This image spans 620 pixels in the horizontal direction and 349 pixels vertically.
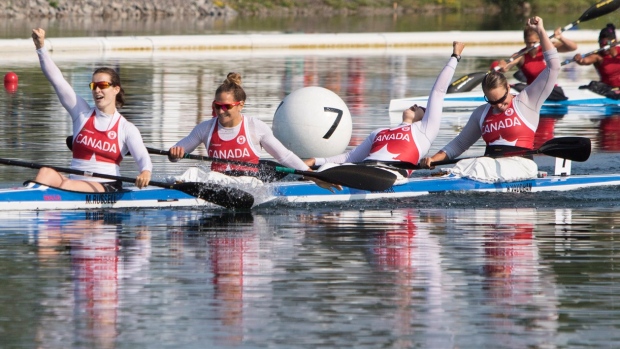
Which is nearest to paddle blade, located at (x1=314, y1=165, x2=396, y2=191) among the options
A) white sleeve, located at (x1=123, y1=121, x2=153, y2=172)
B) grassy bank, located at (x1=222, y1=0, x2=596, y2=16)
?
white sleeve, located at (x1=123, y1=121, x2=153, y2=172)

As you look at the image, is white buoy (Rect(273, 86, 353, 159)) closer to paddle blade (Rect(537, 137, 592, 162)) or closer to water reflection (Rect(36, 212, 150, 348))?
paddle blade (Rect(537, 137, 592, 162))

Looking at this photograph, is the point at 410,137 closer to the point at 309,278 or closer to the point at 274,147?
the point at 274,147

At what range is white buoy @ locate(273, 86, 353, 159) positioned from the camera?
13242 mm

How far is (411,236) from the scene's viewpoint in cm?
936

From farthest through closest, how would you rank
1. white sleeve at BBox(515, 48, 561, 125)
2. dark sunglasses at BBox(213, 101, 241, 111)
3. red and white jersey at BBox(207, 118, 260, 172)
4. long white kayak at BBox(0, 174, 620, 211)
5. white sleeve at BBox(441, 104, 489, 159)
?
white sleeve at BBox(441, 104, 489, 159) → white sleeve at BBox(515, 48, 561, 125) → red and white jersey at BBox(207, 118, 260, 172) → dark sunglasses at BBox(213, 101, 241, 111) → long white kayak at BBox(0, 174, 620, 211)

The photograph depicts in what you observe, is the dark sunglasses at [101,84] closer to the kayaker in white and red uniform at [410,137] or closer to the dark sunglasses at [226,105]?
the dark sunglasses at [226,105]

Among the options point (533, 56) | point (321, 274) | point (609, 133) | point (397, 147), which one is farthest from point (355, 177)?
point (533, 56)

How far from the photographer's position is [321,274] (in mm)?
7953

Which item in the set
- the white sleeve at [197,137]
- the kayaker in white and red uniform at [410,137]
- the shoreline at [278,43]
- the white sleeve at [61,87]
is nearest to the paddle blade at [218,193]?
the white sleeve at [197,137]

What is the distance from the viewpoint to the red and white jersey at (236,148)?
10.8 metres

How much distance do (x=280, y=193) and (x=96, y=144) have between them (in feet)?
5.39

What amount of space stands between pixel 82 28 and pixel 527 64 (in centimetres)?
2015

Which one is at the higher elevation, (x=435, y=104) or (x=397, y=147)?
(x=435, y=104)

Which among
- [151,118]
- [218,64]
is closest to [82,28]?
[218,64]
